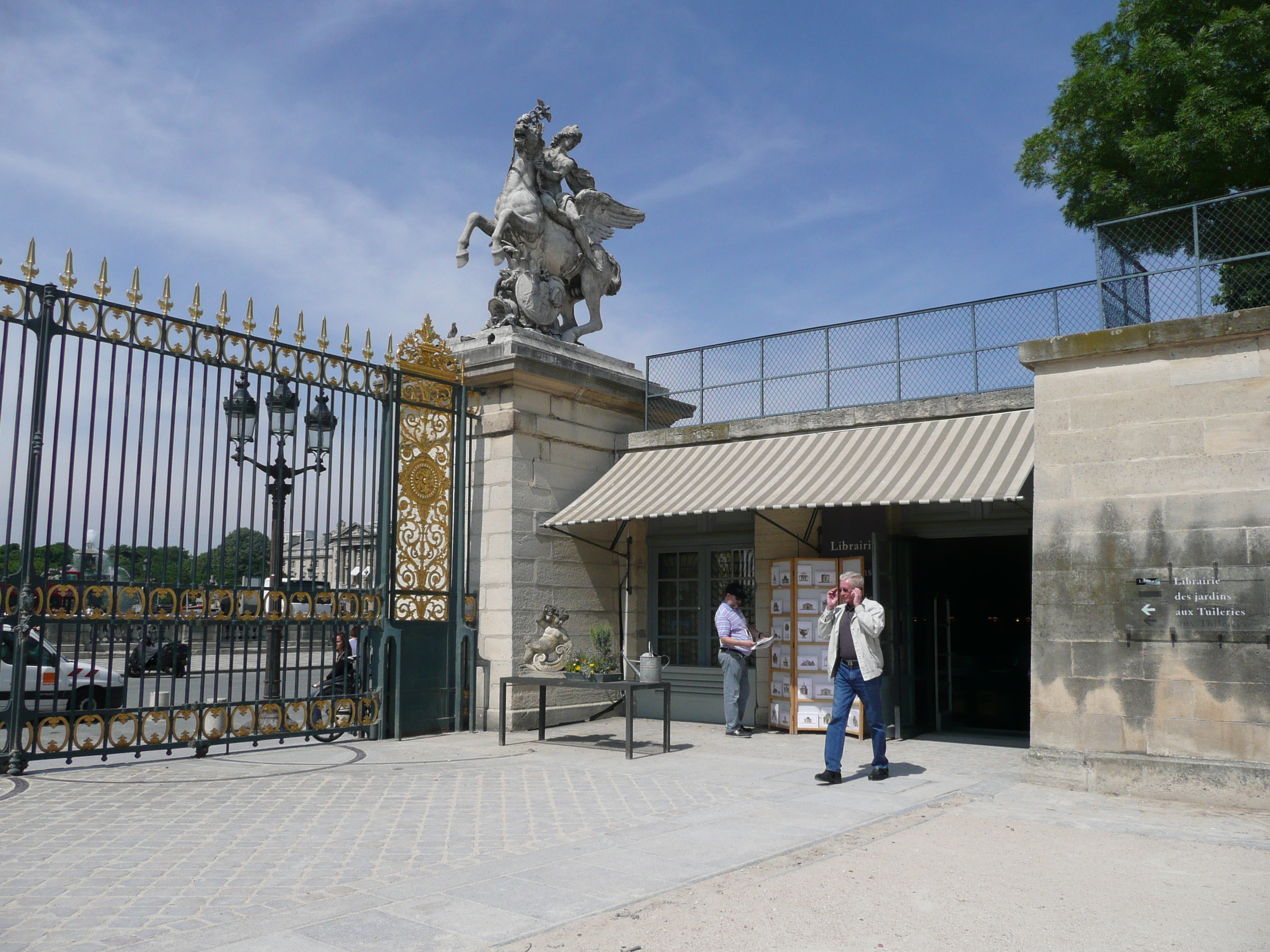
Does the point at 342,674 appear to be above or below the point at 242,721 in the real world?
above

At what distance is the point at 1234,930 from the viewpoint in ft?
14.0

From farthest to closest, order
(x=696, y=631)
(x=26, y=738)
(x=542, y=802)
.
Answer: (x=696, y=631), (x=26, y=738), (x=542, y=802)

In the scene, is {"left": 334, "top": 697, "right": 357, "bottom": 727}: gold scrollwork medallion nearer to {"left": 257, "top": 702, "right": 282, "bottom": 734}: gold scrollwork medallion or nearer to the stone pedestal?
{"left": 257, "top": 702, "right": 282, "bottom": 734}: gold scrollwork medallion

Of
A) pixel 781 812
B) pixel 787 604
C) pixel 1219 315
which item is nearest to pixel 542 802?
pixel 781 812

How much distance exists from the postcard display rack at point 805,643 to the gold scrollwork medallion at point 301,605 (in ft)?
17.0

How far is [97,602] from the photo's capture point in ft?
26.8

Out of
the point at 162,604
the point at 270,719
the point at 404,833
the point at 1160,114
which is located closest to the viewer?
the point at 404,833

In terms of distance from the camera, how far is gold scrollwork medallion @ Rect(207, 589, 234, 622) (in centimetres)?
875

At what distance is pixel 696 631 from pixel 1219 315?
22.6ft

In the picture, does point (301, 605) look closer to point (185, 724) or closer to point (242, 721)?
point (242, 721)

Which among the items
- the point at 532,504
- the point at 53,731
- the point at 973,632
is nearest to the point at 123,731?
the point at 53,731

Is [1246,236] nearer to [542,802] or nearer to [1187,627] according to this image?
[1187,627]

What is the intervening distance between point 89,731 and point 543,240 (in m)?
7.63

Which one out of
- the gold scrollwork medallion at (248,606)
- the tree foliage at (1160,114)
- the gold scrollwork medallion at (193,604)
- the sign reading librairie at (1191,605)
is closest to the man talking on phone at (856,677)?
the sign reading librairie at (1191,605)
